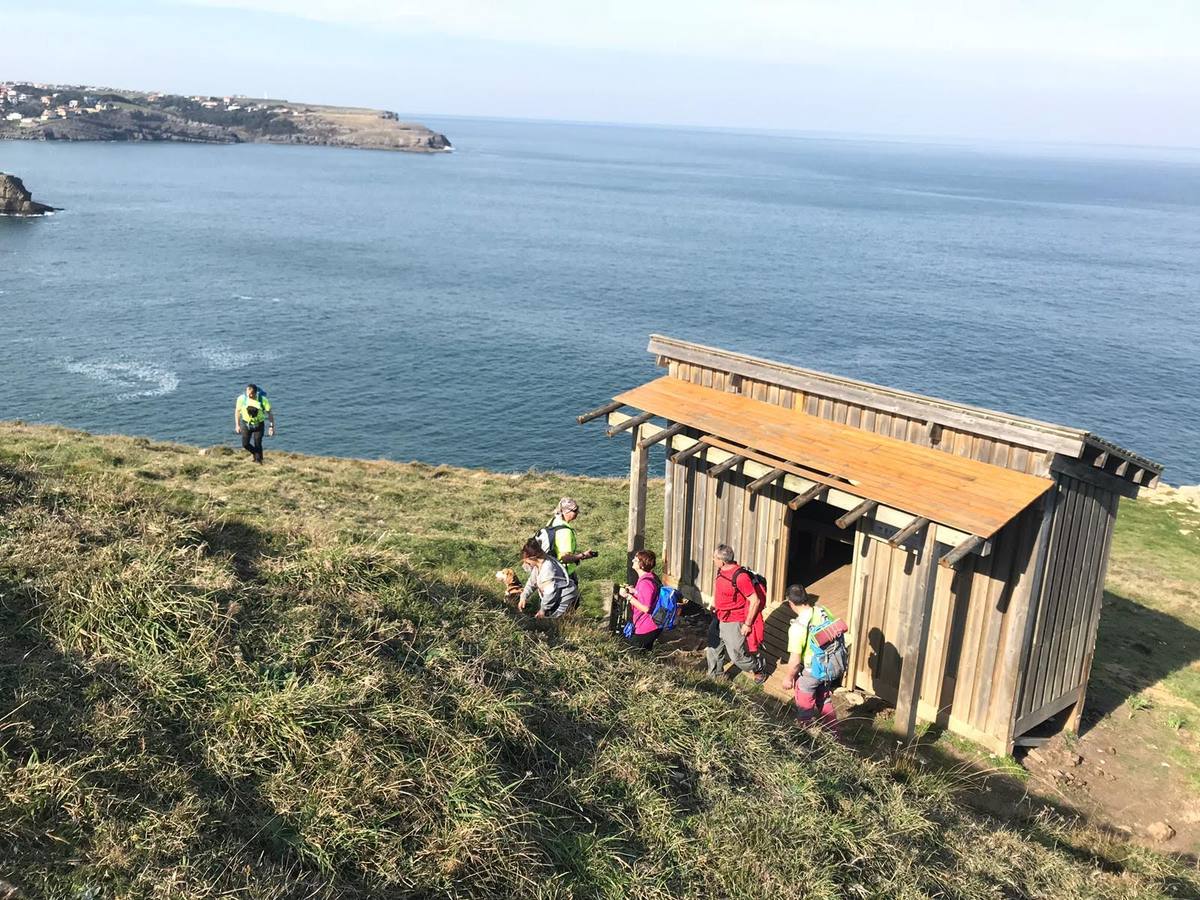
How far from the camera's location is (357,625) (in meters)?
8.54

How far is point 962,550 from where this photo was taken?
9695 mm

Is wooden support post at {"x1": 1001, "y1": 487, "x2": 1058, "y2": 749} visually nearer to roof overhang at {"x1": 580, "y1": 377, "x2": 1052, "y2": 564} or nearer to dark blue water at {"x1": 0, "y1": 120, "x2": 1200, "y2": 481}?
roof overhang at {"x1": 580, "y1": 377, "x2": 1052, "y2": 564}

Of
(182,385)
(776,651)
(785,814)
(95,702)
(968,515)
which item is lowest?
(182,385)

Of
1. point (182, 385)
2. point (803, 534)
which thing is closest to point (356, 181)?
point (182, 385)

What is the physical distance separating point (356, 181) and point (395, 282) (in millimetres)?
86707

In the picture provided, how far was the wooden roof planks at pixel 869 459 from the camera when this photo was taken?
10.0 metres

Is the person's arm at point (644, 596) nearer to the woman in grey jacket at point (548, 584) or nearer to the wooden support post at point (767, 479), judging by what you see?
the woman in grey jacket at point (548, 584)

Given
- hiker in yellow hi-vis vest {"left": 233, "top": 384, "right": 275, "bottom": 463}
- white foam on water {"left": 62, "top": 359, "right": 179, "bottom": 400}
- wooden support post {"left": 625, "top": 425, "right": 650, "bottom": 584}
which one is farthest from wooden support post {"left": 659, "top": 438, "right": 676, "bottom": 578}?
white foam on water {"left": 62, "top": 359, "right": 179, "bottom": 400}

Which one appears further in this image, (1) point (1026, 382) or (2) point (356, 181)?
(2) point (356, 181)

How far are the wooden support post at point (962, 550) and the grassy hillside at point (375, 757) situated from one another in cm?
229

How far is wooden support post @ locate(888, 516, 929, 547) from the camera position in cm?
997

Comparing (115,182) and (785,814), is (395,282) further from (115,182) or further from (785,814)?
(115,182)

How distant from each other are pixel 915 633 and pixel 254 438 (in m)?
15.3

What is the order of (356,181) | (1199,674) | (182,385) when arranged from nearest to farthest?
(1199,674) → (182,385) → (356,181)
